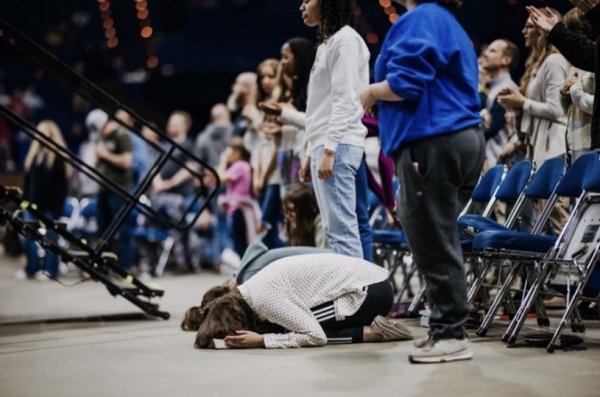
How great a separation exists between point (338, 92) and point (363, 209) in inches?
29.5

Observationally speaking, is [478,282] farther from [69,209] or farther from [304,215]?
[69,209]

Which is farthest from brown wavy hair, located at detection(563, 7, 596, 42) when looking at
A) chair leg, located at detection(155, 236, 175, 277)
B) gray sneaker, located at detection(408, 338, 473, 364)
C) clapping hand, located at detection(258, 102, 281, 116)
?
chair leg, located at detection(155, 236, 175, 277)

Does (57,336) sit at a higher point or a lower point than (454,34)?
lower

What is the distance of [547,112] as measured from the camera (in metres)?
6.30

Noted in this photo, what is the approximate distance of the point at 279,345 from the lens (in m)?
4.81

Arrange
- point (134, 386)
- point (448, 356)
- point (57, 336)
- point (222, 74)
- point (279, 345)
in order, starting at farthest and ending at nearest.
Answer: point (222, 74) → point (57, 336) → point (279, 345) → point (448, 356) → point (134, 386)

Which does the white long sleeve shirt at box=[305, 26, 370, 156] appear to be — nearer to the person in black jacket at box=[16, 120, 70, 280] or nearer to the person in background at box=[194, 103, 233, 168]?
the person in black jacket at box=[16, 120, 70, 280]

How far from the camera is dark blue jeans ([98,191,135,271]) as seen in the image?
9602mm

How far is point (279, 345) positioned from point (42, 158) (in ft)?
19.5

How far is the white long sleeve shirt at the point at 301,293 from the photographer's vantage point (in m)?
4.77

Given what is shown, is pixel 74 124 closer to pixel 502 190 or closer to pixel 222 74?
pixel 222 74

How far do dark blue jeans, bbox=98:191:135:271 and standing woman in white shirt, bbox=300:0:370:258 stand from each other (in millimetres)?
4472

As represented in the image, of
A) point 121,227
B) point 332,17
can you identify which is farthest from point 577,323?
point 121,227

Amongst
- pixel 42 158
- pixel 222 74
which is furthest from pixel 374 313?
pixel 222 74
